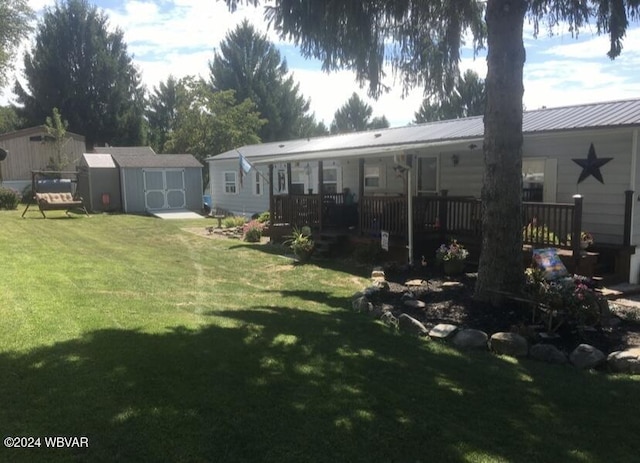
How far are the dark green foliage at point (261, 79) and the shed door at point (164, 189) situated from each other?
19.2 meters

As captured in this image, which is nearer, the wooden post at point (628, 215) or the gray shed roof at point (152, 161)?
the wooden post at point (628, 215)

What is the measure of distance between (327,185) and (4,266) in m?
11.2

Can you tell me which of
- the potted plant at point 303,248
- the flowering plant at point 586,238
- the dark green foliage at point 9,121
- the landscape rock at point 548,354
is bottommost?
the landscape rock at point 548,354

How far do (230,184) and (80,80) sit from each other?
77.7 ft

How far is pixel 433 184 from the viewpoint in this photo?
14008 millimetres

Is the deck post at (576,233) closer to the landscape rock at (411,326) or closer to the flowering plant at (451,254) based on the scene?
the flowering plant at (451,254)

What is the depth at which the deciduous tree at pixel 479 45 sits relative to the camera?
661 cm

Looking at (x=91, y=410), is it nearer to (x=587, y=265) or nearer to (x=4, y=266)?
(x=4, y=266)

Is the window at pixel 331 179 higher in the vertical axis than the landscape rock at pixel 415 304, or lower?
higher

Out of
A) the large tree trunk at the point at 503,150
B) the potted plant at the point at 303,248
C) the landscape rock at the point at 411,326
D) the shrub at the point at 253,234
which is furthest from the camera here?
the shrub at the point at 253,234

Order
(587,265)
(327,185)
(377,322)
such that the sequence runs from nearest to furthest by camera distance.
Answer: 1. (377,322)
2. (587,265)
3. (327,185)

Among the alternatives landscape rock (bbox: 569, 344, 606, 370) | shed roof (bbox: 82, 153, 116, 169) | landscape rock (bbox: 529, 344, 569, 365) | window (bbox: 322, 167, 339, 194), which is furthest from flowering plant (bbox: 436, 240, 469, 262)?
shed roof (bbox: 82, 153, 116, 169)

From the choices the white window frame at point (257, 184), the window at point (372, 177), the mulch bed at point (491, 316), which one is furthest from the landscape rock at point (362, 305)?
the white window frame at point (257, 184)

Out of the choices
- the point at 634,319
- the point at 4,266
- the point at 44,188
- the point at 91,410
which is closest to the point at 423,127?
the point at 634,319
